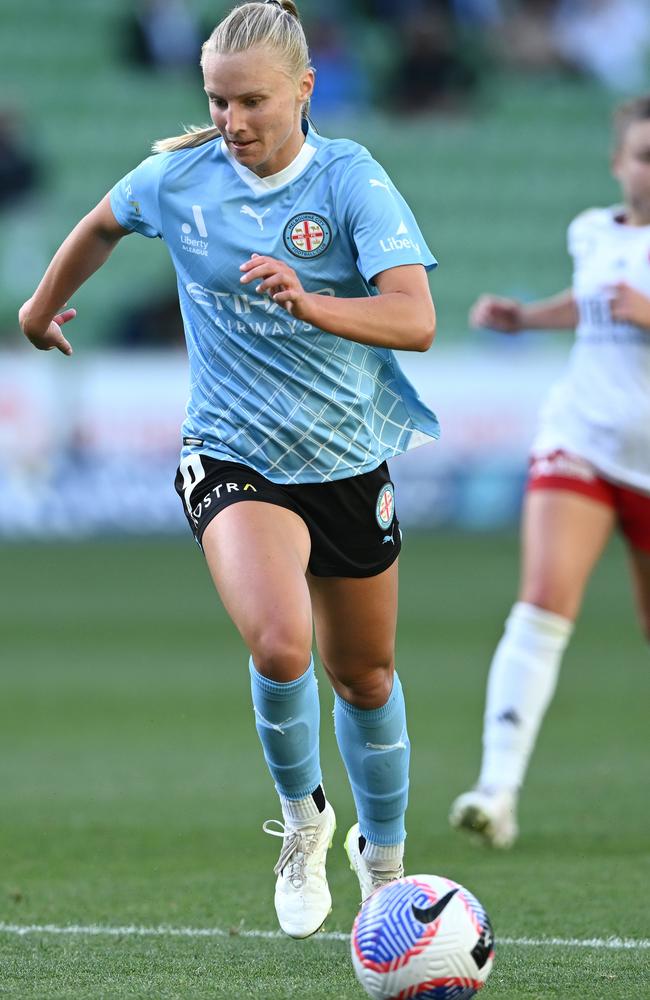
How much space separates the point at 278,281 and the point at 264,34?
0.73m

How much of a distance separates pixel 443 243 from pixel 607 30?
3946 millimetres

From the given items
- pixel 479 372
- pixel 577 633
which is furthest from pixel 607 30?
pixel 577 633

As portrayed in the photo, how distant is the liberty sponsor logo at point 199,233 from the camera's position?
4.40 meters

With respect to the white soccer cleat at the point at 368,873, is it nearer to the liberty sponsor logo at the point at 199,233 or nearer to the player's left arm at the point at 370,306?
the player's left arm at the point at 370,306

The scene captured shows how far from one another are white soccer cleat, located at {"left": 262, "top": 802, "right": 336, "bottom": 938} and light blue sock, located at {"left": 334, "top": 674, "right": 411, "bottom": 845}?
0.26 m

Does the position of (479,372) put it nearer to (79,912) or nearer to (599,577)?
(599,577)

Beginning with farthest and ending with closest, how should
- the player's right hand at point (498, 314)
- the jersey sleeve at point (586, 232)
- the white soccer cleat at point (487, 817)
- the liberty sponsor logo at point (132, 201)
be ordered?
the player's right hand at point (498, 314)
the jersey sleeve at point (586, 232)
the white soccer cleat at point (487, 817)
the liberty sponsor logo at point (132, 201)

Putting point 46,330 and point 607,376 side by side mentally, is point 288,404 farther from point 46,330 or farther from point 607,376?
point 607,376

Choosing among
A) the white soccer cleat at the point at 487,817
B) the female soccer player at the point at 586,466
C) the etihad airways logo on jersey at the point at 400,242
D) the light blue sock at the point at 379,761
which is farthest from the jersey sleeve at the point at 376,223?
the white soccer cleat at the point at 487,817

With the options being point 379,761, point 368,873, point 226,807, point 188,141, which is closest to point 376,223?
point 188,141

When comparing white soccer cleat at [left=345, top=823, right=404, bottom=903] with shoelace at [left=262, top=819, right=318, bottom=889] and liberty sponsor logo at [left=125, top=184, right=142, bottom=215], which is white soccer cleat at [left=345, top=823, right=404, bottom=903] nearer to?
shoelace at [left=262, top=819, right=318, bottom=889]

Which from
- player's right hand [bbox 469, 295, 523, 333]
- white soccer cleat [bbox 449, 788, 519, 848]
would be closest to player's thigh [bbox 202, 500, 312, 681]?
white soccer cleat [bbox 449, 788, 519, 848]

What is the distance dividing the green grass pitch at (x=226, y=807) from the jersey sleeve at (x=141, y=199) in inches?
73.3

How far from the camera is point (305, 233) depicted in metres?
4.34
